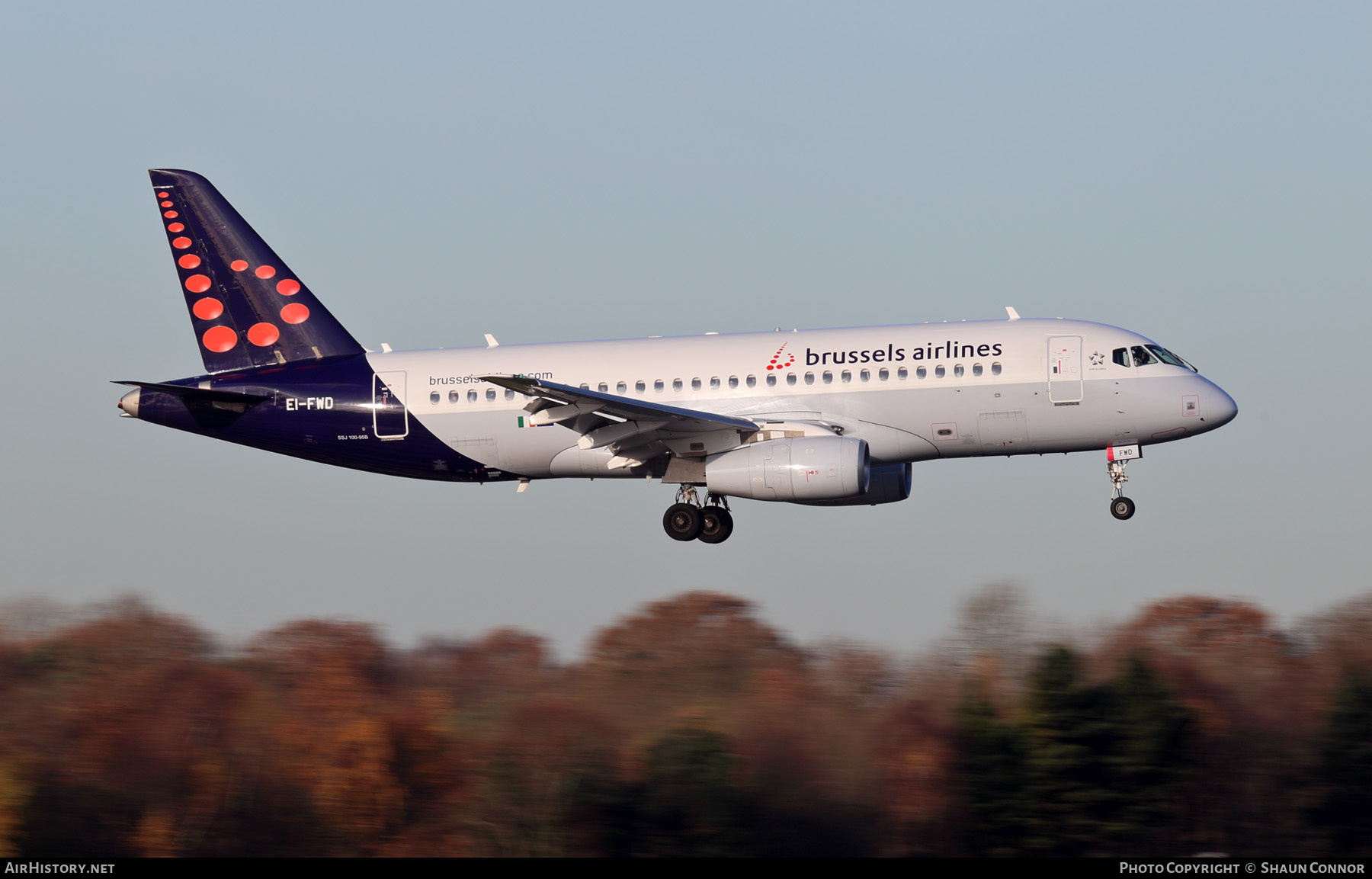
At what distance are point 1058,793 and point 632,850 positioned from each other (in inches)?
437

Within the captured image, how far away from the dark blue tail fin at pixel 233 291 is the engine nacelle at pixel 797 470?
11503 millimetres

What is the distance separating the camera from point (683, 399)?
37031 millimetres

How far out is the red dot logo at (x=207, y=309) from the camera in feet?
134

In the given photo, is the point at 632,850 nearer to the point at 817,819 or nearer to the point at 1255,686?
the point at 817,819

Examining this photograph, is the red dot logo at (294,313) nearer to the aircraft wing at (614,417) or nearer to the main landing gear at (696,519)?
the aircraft wing at (614,417)

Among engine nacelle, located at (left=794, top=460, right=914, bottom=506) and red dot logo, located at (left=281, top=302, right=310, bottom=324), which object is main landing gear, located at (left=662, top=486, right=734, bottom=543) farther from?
red dot logo, located at (left=281, top=302, right=310, bottom=324)

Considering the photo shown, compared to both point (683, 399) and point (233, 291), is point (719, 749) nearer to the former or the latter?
point (683, 399)

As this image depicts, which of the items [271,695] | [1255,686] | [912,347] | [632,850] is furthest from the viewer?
[271,695]

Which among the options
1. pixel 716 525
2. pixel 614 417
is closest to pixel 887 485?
pixel 716 525

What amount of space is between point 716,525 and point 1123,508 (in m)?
9.88

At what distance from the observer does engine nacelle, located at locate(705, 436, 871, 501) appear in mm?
34188

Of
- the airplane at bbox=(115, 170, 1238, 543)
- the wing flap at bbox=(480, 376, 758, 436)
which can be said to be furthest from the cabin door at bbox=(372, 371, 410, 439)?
the wing flap at bbox=(480, 376, 758, 436)

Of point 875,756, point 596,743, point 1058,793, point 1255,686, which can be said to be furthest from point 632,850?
point 1255,686

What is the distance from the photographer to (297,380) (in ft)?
128
